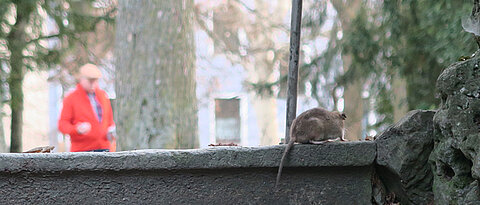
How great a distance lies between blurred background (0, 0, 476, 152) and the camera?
6.41 meters

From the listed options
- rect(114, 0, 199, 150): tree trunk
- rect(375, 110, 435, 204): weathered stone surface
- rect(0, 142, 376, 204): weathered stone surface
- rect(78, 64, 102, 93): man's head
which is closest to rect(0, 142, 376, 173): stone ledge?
rect(0, 142, 376, 204): weathered stone surface

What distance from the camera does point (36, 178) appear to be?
356 cm

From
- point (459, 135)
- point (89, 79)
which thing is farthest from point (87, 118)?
point (459, 135)

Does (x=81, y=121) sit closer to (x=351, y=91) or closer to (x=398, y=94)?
(x=398, y=94)

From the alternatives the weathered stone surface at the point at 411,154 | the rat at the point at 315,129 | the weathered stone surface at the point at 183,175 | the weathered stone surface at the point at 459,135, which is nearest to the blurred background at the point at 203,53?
the weathered stone surface at the point at 183,175

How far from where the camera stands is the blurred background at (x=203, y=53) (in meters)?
6.41

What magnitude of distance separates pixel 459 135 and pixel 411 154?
0.50 m

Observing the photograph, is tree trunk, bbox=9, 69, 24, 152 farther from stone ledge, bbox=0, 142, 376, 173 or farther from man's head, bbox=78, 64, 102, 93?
stone ledge, bbox=0, 142, 376, 173

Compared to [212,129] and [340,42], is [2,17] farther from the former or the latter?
[212,129]

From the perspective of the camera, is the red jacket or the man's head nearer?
the red jacket

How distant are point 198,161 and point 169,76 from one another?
3008 mm

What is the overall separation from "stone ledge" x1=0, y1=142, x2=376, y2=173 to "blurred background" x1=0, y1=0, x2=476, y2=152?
9.36 ft

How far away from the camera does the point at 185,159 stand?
3549mm

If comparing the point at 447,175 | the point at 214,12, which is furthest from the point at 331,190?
the point at 214,12
